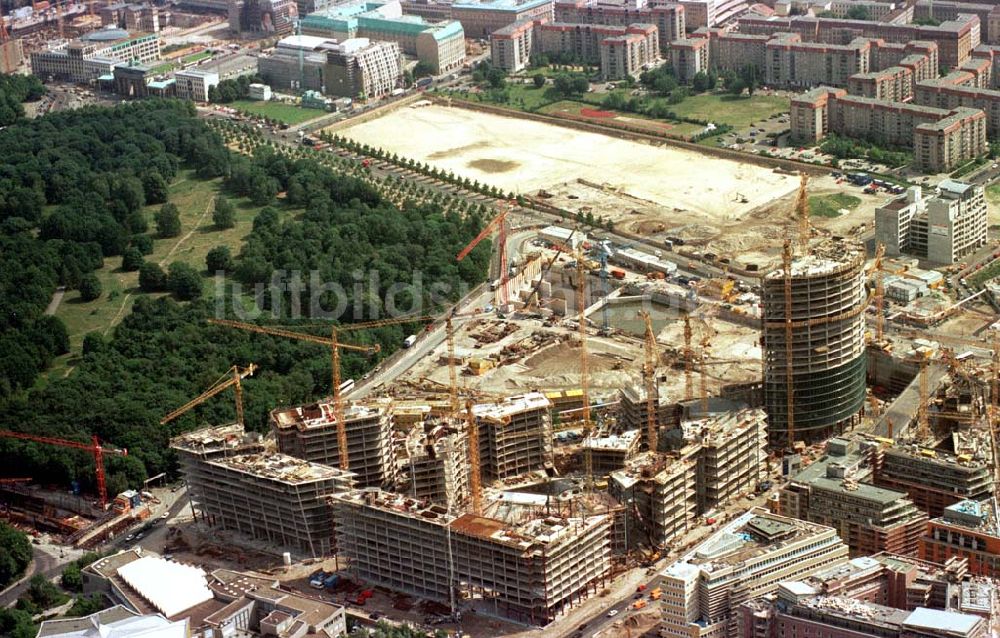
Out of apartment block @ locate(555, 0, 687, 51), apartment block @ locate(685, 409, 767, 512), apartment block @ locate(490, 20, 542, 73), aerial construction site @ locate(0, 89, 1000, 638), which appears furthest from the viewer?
apartment block @ locate(555, 0, 687, 51)

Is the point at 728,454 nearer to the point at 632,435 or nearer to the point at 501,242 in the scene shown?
the point at 632,435

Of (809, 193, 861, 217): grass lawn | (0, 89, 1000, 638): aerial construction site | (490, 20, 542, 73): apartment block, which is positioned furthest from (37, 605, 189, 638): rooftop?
(490, 20, 542, 73): apartment block

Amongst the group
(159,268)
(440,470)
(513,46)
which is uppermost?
(513,46)

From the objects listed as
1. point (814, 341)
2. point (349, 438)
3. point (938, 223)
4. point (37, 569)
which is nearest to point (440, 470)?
point (349, 438)

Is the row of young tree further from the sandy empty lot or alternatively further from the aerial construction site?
the sandy empty lot

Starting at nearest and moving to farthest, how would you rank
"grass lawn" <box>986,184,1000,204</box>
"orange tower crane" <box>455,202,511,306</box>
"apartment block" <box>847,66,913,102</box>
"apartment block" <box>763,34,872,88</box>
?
"orange tower crane" <box>455,202,511,306</box>, "grass lawn" <box>986,184,1000,204</box>, "apartment block" <box>847,66,913,102</box>, "apartment block" <box>763,34,872,88</box>
